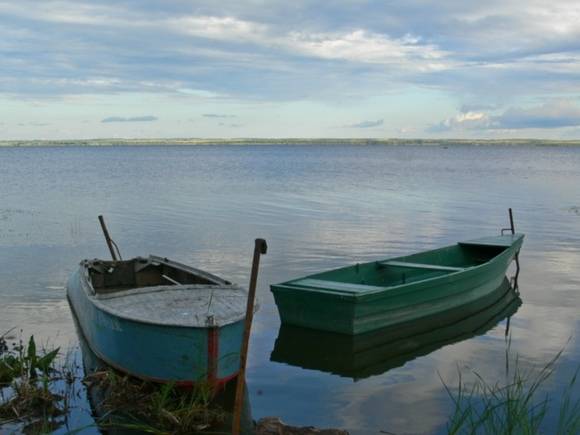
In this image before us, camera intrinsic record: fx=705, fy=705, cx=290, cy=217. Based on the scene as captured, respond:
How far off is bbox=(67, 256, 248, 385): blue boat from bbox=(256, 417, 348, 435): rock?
0.91 m

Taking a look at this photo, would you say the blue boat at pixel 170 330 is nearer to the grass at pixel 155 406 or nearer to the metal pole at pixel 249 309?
the grass at pixel 155 406

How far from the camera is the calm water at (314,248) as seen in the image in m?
9.84

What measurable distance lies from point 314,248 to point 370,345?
30.7 feet

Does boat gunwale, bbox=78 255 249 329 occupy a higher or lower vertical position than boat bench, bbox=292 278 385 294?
higher

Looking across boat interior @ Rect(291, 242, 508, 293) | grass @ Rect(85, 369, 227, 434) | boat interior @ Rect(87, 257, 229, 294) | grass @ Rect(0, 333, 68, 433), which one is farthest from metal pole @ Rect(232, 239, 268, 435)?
boat interior @ Rect(87, 257, 229, 294)

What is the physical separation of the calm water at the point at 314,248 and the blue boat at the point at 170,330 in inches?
37.6

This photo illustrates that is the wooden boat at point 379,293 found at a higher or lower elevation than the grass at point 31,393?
higher

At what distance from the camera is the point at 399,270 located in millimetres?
14773

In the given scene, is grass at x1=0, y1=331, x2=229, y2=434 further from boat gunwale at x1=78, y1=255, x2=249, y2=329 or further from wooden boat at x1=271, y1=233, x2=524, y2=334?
wooden boat at x1=271, y1=233, x2=524, y2=334

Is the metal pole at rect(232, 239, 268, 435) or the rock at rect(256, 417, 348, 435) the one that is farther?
the rock at rect(256, 417, 348, 435)

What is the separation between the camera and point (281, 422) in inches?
322

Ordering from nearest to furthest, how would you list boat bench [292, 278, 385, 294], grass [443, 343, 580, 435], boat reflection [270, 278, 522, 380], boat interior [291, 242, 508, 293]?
grass [443, 343, 580, 435] → boat reflection [270, 278, 522, 380] → boat bench [292, 278, 385, 294] → boat interior [291, 242, 508, 293]

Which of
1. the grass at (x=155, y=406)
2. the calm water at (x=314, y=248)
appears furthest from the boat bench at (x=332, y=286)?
the grass at (x=155, y=406)

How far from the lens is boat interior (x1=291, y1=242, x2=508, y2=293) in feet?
41.3
